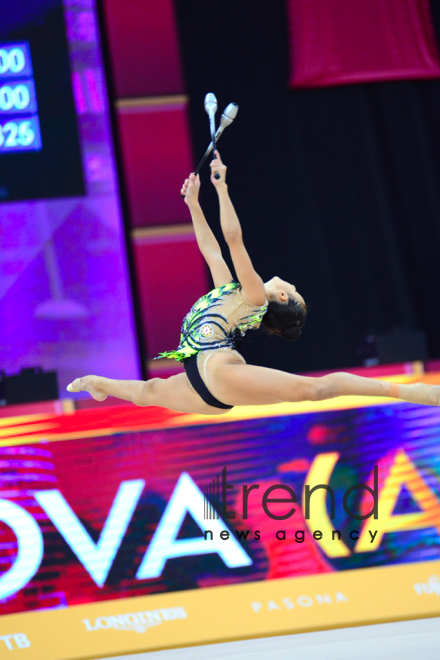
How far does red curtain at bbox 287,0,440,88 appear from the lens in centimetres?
568

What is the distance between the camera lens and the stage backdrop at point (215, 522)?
364 centimetres

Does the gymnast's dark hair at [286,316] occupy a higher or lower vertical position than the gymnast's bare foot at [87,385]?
higher

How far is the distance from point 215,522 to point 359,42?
379cm

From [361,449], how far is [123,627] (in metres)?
1.41

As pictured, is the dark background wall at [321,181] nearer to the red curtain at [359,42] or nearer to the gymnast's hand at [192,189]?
the red curtain at [359,42]

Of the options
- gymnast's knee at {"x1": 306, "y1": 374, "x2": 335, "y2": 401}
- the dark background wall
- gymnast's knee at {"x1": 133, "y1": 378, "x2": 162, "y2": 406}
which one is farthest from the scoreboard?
gymnast's knee at {"x1": 306, "y1": 374, "x2": 335, "y2": 401}

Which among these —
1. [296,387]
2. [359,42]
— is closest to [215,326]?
[296,387]

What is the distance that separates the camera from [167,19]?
5.45 metres

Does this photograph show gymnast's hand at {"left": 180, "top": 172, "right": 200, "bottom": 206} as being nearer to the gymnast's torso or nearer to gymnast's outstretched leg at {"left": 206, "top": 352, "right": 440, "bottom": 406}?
the gymnast's torso

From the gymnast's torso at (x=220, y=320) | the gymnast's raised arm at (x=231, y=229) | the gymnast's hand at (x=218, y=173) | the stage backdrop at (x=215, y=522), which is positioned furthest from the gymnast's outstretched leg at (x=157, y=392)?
the gymnast's hand at (x=218, y=173)

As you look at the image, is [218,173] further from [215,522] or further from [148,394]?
[215,522]

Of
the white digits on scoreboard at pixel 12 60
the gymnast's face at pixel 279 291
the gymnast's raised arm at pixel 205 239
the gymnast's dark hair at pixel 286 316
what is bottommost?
the gymnast's dark hair at pixel 286 316

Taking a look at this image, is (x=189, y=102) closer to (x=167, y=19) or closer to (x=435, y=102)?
(x=167, y=19)

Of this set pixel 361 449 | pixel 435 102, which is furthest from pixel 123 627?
pixel 435 102
